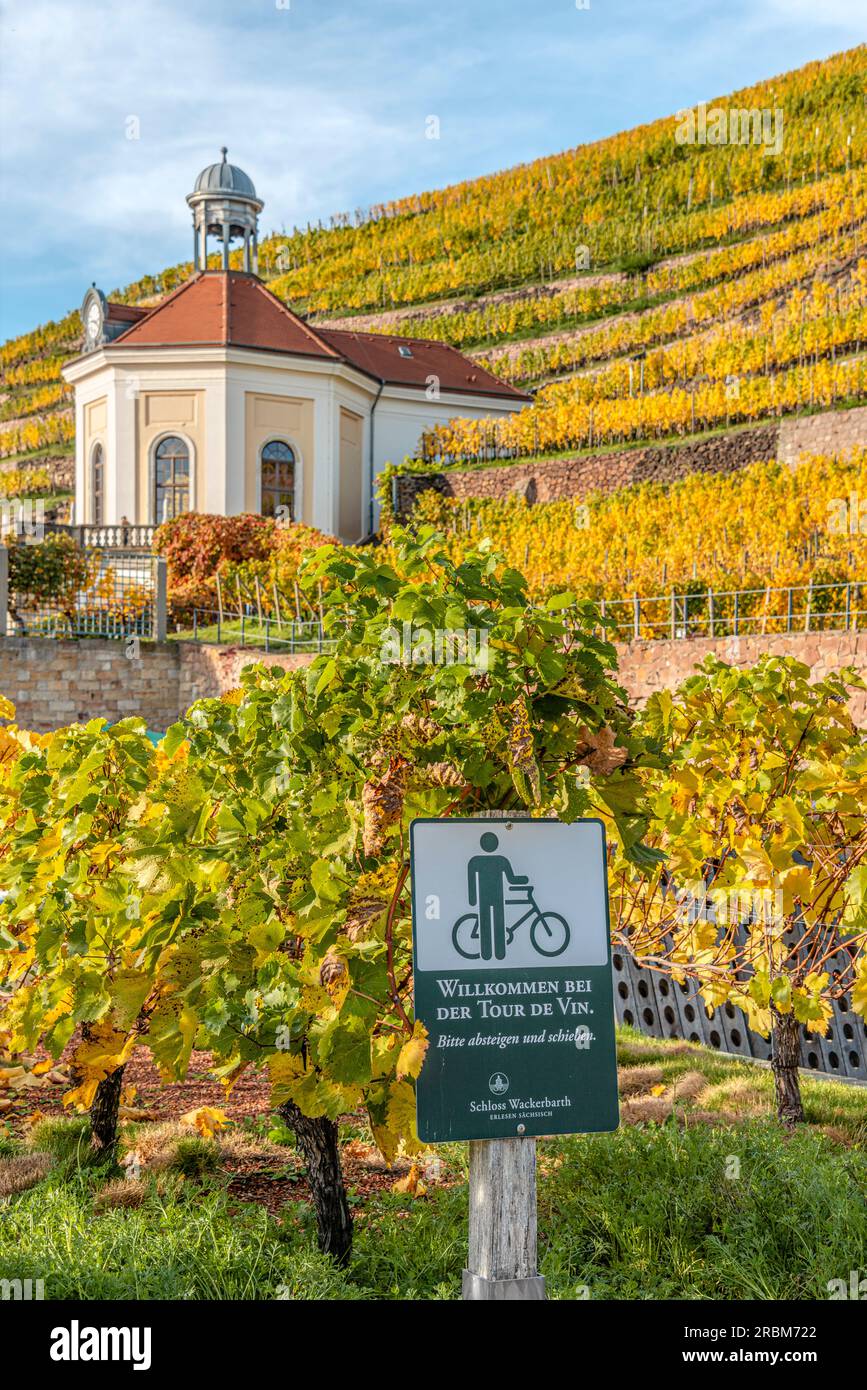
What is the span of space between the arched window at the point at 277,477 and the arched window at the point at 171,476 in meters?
2.19

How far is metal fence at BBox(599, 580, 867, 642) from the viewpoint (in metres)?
19.2

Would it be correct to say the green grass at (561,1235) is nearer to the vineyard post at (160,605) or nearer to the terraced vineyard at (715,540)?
the terraced vineyard at (715,540)

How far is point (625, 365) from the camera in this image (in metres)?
43.3

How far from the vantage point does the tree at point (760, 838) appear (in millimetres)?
6055

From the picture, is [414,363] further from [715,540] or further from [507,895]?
[507,895]

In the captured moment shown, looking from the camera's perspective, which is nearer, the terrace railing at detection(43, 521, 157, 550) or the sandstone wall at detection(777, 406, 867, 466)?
the sandstone wall at detection(777, 406, 867, 466)

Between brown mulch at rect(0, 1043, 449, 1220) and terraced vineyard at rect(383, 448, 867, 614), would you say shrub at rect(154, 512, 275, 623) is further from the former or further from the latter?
brown mulch at rect(0, 1043, 449, 1220)

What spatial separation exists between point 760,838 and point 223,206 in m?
35.3

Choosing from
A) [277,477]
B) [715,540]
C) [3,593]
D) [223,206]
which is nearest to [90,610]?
[3,593]

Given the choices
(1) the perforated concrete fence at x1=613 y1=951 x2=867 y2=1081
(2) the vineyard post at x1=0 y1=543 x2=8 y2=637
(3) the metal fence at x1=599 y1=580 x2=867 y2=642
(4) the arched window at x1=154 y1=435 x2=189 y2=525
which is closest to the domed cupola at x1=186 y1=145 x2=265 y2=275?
(4) the arched window at x1=154 y1=435 x2=189 y2=525

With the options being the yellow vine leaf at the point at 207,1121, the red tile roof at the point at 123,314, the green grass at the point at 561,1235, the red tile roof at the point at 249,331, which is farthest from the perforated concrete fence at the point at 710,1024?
the red tile roof at the point at 123,314

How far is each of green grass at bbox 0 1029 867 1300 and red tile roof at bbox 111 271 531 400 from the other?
32265mm
